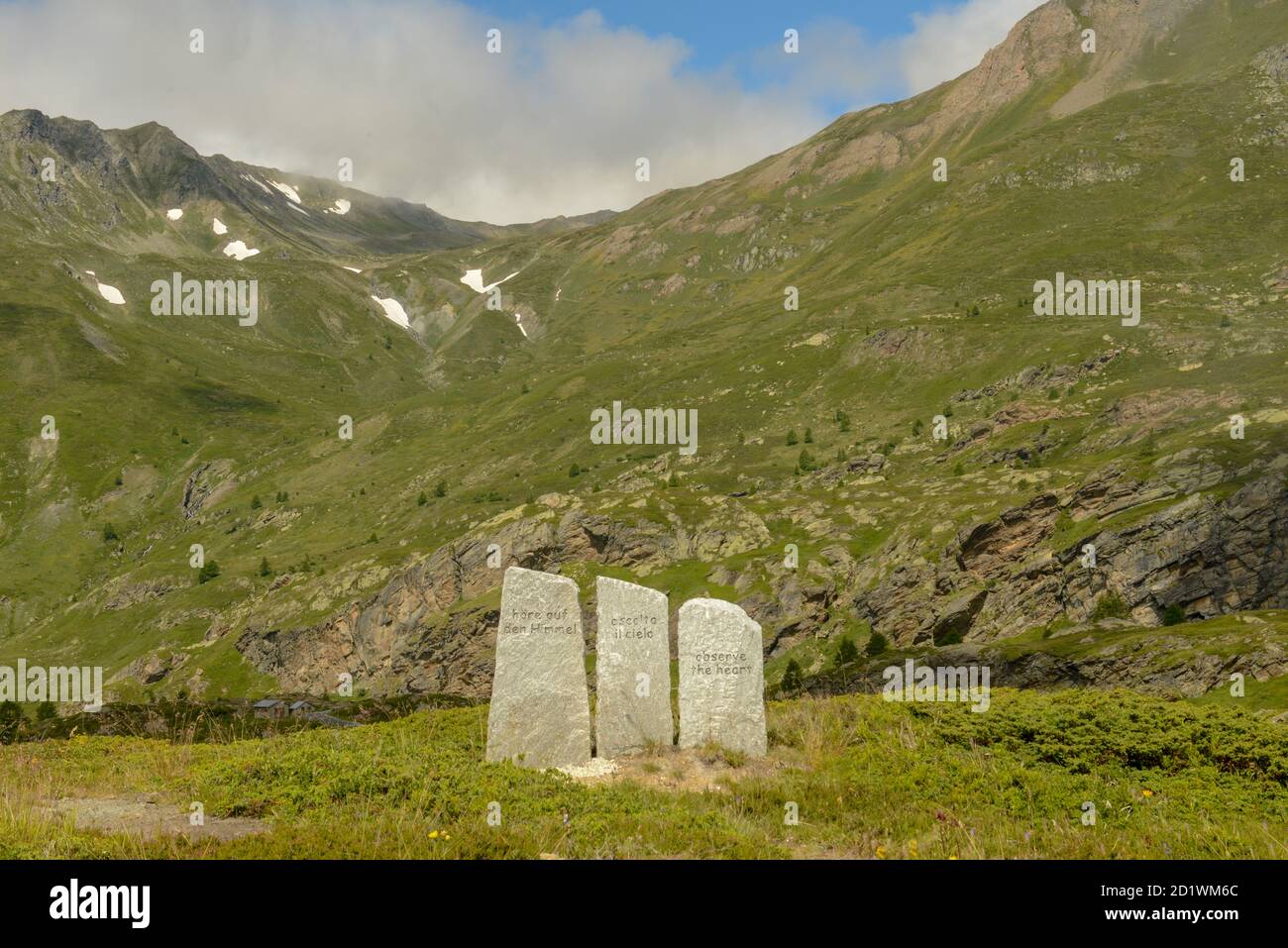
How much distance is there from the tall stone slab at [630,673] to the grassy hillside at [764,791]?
935 millimetres

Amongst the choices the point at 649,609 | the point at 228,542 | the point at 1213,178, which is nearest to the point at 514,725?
the point at 649,609

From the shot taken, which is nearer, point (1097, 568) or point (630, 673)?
point (630, 673)

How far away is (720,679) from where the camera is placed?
71.8 ft

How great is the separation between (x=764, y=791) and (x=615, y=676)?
17.7ft

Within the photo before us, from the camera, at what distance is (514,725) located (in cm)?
2038

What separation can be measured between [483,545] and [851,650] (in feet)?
165

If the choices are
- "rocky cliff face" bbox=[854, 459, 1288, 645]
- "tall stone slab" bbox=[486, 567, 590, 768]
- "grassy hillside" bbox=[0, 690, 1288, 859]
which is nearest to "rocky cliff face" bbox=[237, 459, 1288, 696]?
"rocky cliff face" bbox=[854, 459, 1288, 645]

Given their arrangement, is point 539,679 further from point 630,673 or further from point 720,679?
point 720,679

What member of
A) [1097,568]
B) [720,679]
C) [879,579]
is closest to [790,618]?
[879,579]

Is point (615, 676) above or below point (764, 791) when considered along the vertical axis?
above

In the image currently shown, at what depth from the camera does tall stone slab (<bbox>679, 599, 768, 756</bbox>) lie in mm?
21688

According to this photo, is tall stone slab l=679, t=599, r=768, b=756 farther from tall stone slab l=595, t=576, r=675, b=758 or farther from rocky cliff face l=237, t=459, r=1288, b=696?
rocky cliff face l=237, t=459, r=1288, b=696
